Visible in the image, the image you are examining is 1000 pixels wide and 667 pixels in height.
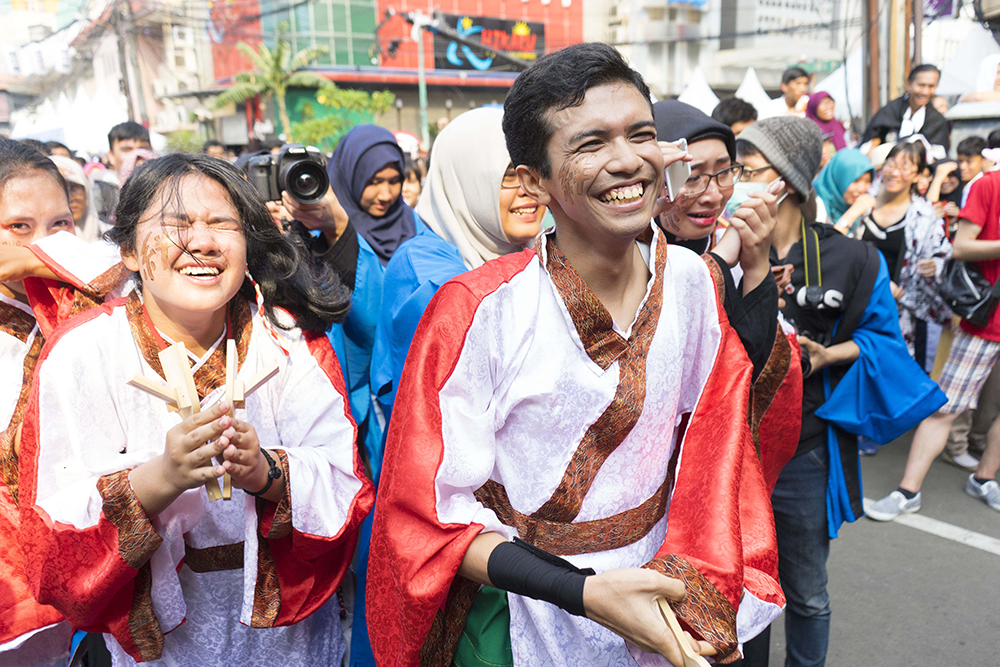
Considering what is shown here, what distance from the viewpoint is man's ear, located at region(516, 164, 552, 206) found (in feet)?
4.48

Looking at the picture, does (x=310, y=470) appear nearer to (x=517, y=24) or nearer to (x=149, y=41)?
(x=517, y=24)

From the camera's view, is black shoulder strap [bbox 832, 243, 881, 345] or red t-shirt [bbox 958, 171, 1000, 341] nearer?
black shoulder strap [bbox 832, 243, 881, 345]

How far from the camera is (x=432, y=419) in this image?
128 centimetres

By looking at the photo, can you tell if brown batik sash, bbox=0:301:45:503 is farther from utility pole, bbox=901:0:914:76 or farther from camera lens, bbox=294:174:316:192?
utility pole, bbox=901:0:914:76

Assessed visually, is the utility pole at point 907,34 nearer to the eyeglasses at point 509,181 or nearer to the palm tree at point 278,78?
the eyeglasses at point 509,181

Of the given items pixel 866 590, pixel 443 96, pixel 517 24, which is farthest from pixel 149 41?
pixel 866 590

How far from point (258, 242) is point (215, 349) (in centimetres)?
26

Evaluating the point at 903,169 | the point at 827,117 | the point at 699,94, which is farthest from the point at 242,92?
the point at 903,169

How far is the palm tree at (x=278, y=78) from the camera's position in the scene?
101 ft

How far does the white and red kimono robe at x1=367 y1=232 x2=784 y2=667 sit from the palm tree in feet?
102

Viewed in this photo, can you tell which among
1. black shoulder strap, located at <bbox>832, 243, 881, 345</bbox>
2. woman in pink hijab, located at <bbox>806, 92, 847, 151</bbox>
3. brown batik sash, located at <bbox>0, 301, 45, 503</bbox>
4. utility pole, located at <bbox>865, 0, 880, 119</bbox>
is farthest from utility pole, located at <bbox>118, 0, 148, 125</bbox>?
black shoulder strap, located at <bbox>832, 243, 881, 345</bbox>

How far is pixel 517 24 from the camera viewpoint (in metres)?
40.8

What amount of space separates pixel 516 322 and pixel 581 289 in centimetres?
13

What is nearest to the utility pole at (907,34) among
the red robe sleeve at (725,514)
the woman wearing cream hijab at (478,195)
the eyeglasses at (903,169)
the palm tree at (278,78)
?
the eyeglasses at (903,169)
